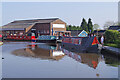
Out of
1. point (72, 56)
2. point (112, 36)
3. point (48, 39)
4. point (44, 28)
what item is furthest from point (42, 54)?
point (44, 28)

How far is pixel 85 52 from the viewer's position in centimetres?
1725

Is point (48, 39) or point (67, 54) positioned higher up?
point (48, 39)

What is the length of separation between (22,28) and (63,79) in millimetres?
47491

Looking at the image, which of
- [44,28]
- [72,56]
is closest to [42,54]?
[72,56]

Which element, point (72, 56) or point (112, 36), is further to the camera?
point (112, 36)

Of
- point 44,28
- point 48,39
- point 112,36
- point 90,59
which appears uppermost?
point 44,28

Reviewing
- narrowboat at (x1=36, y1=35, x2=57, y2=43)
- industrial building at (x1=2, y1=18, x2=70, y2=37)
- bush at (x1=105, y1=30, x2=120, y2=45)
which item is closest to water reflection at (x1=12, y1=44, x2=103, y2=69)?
bush at (x1=105, y1=30, x2=120, y2=45)

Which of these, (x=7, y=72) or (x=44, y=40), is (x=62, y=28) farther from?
(x=7, y=72)

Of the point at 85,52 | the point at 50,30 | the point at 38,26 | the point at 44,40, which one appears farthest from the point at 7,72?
the point at 38,26

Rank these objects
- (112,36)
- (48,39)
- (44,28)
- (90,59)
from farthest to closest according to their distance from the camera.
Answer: (44,28), (48,39), (112,36), (90,59)

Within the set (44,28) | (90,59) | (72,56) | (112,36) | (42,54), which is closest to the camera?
(90,59)

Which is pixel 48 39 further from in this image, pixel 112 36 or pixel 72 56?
pixel 72 56

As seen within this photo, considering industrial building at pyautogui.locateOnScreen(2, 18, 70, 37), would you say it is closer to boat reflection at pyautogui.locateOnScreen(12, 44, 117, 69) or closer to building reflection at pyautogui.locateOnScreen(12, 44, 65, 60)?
building reflection at pyautogui.locateOnScreen(12, 44, 65, 60)

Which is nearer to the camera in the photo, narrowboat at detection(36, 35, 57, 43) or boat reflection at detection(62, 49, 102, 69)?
boat reflection at detection(62, 49, 102, 69)
